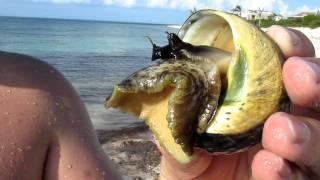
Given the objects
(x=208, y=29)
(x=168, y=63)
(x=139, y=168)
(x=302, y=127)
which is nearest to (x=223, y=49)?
(x=208, y=29)

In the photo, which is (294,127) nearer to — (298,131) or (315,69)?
(298,131)

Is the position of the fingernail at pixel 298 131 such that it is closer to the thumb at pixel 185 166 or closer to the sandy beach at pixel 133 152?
the thumb at pixel 185 166

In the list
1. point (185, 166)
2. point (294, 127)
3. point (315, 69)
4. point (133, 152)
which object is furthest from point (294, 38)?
point (133, 152)

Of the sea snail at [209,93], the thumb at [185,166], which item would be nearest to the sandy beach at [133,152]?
the thumb at [185,166]

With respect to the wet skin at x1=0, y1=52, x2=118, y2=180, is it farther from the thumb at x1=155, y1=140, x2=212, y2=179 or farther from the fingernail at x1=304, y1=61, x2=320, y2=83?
the fingernail at x1=304, y1=61, x2=320, y2=83

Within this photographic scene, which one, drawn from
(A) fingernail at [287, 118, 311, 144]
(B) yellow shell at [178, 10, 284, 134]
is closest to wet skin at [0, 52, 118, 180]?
(B) yellow shell at [178, 10, 284, 134]
